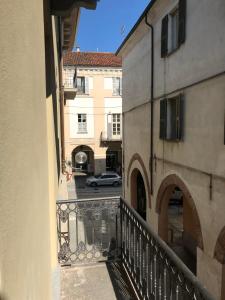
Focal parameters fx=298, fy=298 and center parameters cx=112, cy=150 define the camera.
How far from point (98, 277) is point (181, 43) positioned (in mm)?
6956

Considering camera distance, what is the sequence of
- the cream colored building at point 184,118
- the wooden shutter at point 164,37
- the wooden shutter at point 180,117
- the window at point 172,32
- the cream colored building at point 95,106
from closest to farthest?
the cream colored building at point 184,118 → the window at point 172,32 → the wooden shutter at point 180,117 → the wooden shutter at point 164,37 → the cream colored building at point 95,106

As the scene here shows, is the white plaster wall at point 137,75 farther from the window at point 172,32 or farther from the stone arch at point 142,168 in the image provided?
the stone arch at point 142,168

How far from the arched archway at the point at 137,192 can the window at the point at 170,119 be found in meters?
4.40

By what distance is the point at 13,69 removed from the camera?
1.22 meters

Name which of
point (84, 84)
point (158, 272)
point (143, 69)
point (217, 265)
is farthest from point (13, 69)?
point (84, 84)

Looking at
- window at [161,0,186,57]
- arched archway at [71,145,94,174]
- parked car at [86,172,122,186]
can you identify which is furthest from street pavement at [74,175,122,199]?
window at [161,0,186,57]

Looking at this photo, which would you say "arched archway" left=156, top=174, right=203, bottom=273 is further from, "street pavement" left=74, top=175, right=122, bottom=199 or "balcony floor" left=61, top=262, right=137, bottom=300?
"street pavement" left=74, top=175, right=122, bottom=199

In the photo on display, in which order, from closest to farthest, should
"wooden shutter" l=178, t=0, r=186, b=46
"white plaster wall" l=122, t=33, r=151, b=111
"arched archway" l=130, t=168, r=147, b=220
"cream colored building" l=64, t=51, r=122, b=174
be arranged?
"wooden shutter" l=178, t=0, r=186, b=46 → "white plaster wall" l=122, t=33, r=151, b=111 → "arched archway" l=130, t=168, r=147, b=220 → "cream colored building" l=64, t=51, r=122, b=174

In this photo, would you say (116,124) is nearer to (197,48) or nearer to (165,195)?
(165,195)

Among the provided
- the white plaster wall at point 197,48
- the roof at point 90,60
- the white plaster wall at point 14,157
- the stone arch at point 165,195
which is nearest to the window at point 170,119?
the white plaster wall at point 197,48

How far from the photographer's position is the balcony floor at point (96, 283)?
3.99 m

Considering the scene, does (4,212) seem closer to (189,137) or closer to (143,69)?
(189,137)

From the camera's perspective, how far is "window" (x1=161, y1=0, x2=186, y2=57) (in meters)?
8.64

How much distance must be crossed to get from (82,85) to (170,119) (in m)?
19.8
